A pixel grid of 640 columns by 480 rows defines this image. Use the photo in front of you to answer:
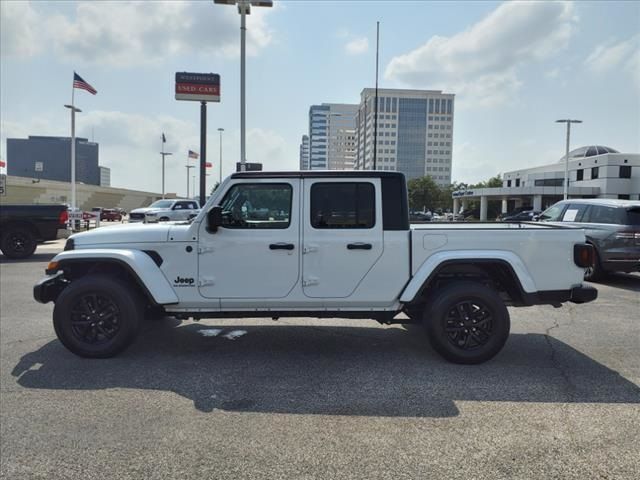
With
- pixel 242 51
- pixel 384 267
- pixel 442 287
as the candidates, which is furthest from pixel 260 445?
pixel 242 51

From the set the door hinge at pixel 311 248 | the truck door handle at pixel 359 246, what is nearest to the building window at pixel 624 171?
the truck door handle at pixel 359 246

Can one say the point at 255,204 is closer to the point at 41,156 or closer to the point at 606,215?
the point at 606,215

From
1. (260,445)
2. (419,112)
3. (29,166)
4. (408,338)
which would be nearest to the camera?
(260,445)

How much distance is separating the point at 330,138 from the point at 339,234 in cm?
6956

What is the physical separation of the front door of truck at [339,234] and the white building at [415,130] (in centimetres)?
10112

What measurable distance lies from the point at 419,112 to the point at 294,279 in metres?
114

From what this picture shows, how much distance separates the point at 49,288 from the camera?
5109 millimetres

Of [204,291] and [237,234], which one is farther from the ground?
[237,234]

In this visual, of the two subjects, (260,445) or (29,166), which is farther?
(29,166)

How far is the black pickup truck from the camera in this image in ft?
44.0

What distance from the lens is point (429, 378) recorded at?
4469 millimetres

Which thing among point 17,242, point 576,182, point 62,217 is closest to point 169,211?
point 62,217

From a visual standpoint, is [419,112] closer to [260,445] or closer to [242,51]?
[242,51]

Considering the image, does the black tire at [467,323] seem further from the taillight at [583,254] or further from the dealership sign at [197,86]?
the dealership sign at [197,86]
